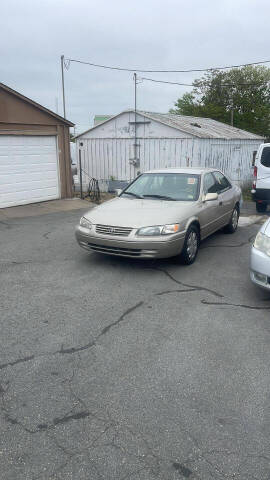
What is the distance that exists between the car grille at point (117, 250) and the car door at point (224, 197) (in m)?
2.54

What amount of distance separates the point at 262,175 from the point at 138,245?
6335 mm

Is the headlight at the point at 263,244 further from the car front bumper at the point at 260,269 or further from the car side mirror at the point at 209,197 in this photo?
the car side mirror at the point at 209,197

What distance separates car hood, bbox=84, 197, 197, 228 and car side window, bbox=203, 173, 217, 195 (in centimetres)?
71

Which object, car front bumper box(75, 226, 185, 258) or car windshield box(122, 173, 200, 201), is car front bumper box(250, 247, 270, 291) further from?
car windshield box(122, 173, 200, 201)

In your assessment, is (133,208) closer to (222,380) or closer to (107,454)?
(222,380)

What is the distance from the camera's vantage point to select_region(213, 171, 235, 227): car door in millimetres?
7657

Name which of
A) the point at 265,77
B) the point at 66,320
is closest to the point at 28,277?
the point at 66,320

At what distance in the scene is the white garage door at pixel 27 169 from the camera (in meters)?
11.8

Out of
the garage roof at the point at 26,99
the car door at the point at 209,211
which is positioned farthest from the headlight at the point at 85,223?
the garage roof at the point at 26,99

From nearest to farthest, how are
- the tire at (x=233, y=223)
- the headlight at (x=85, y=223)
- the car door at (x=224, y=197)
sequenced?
the headlight at (x=85, y=223), the car door at (x=224, y=197), the tire at (x=233, y=223)

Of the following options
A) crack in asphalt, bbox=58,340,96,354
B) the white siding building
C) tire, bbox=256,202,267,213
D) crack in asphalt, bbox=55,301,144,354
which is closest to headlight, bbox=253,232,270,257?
crack in asphalt, bbox=55,301,144,354

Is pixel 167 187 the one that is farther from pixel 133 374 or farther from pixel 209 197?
pixel 133 374

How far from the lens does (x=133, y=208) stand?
21.0 ft

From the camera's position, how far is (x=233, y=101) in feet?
132
